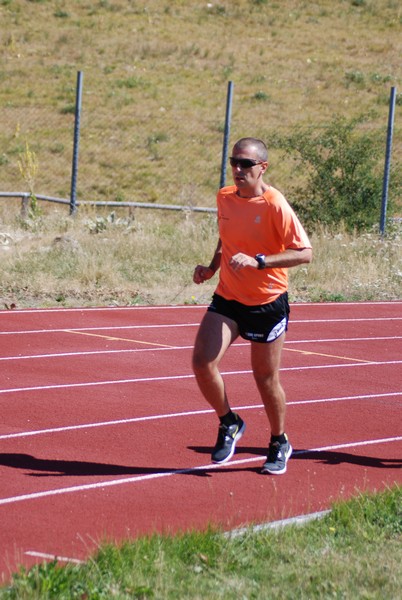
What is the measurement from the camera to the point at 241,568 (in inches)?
209

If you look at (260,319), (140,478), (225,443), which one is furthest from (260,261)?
(140,478)

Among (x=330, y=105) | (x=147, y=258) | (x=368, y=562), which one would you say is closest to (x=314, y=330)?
(x=147, y=258)

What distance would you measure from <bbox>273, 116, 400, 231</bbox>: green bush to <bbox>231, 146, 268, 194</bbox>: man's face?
14.6m

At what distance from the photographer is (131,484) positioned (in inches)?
278

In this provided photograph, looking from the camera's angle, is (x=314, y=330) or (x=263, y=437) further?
(x=314, y=330)

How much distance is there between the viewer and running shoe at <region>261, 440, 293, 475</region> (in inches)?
295

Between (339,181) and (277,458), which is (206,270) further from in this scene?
(339,181)

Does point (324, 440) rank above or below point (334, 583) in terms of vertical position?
below

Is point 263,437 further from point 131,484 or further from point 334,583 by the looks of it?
point 334,583

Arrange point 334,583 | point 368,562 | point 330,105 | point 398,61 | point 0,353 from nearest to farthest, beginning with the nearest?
point 334,583
point 368,562
point 0,353
point 330,105
point 398,61

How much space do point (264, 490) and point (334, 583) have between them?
2.05 meters

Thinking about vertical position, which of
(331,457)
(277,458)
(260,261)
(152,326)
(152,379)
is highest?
(260,261)

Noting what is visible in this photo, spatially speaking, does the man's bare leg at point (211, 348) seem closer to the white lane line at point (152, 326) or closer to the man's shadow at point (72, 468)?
the man's shadow at point (72, 468)

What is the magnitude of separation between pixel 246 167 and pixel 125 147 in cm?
2733
